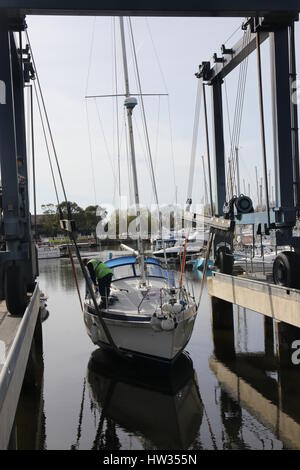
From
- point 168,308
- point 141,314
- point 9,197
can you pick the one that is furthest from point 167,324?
point 9,197

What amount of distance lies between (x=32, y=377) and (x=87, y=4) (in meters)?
9.47

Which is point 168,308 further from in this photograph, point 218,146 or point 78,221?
point 78,221

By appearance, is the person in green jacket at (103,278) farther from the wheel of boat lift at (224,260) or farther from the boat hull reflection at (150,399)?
the wheel of boat lift at (224,260)

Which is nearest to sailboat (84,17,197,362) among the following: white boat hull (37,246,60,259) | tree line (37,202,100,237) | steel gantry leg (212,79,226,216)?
steel gantry leg (212,79,226,216)

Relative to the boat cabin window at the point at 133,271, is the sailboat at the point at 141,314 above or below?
below

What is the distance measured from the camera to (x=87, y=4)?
489 inches

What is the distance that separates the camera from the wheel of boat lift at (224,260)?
62.0 ft

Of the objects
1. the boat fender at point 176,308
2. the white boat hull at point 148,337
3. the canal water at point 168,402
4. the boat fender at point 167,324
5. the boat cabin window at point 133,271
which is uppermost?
the boat cabin window at point 133,271

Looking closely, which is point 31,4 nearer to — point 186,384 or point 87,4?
point 87,4

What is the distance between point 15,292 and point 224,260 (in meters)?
8.79

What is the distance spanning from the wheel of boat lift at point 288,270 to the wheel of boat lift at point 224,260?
5.62m

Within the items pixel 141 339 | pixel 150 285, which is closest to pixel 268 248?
pixel 150 285

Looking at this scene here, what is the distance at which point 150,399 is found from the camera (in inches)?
505

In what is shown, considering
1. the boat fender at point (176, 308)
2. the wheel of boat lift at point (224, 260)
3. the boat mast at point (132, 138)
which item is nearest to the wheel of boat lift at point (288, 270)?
the boat fender at point (176, 308)
